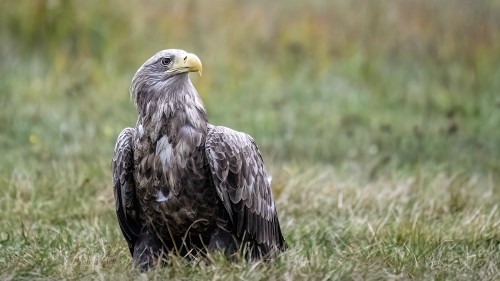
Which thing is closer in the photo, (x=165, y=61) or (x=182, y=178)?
(x=182, y=178)

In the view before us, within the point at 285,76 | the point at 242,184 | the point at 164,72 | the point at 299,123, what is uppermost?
the point at 164,72

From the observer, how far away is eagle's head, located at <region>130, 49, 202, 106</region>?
18.2 ft

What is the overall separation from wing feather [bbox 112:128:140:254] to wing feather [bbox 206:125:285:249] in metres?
0.46

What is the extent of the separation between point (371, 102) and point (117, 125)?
2977mm

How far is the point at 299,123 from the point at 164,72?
4.91 m

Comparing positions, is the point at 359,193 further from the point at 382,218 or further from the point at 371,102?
the point at 371,102

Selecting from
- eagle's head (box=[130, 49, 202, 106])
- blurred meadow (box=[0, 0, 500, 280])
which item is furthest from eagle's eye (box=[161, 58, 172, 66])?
blurred meadow (box=[0, 0, 500, 280])

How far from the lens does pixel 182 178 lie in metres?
5.44

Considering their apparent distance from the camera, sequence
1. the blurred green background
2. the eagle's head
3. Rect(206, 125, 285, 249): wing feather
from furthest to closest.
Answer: the blurred green background → the eagle's head → Rect(206, 125, 285, 249): wing feather

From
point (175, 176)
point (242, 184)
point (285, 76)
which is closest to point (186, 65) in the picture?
point (175, 176)

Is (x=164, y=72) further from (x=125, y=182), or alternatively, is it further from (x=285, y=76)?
(x=285, y=76)

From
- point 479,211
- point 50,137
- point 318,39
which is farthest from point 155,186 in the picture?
point 318,39

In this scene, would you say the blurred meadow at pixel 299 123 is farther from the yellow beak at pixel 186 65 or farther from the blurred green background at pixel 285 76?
the yellow beak at pixel 186 65

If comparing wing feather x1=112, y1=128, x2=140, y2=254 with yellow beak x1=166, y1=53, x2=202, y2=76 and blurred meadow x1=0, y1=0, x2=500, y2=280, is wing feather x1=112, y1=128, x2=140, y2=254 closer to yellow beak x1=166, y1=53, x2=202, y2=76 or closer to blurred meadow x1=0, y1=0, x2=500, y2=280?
blurred meadow x1=0, y1=0, x2=500, y2=280
